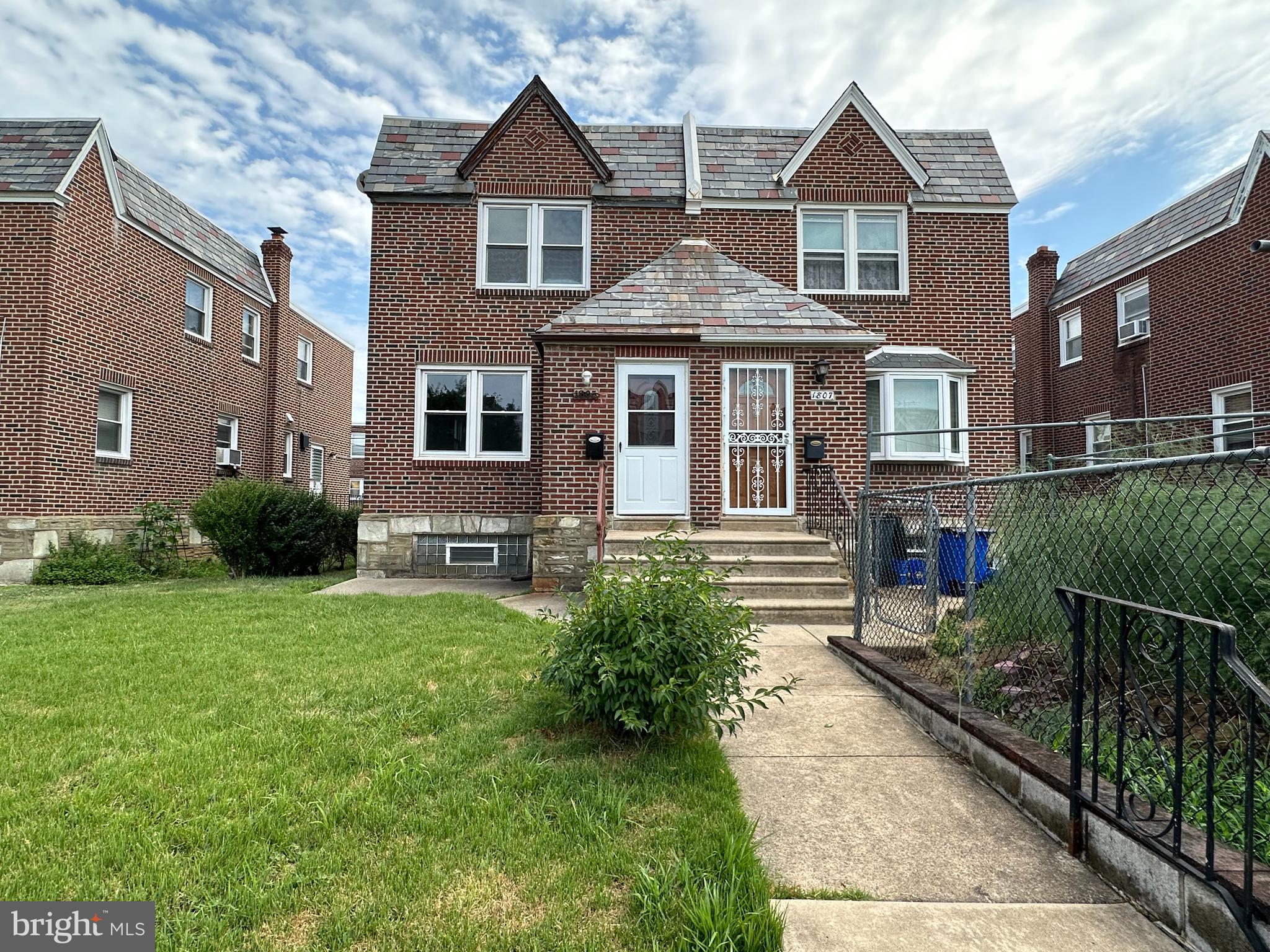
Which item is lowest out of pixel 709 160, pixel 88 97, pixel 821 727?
pixel 821 727

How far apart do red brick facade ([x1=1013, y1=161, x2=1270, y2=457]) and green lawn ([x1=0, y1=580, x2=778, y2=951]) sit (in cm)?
1547

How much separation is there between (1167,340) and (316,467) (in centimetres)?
2476

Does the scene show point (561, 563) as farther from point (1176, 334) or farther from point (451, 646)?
point (1176, 334)

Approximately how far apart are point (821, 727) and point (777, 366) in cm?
666

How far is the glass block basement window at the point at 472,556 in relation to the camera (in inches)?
424

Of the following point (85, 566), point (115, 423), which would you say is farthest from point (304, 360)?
point (85, 566)

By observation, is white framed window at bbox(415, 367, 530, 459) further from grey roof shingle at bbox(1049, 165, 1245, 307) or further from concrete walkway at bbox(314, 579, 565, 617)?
grey roof shingle at bbox(1049, 165, 1245, 307)

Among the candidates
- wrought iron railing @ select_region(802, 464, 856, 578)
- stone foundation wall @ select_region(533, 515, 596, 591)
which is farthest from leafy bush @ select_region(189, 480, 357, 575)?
wrought iron railing @ select_region(802, 464, 856, 578)

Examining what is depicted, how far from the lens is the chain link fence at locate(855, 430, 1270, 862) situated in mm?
2447

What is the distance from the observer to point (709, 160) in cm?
1192

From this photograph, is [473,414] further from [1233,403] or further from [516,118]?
[1233,403]

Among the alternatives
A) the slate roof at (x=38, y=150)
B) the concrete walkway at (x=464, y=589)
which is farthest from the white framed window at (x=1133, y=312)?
the slate roof at (x=38, y=150)

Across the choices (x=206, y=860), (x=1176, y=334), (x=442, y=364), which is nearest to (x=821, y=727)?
(x=206, y=860)

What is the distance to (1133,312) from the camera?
16688mm
